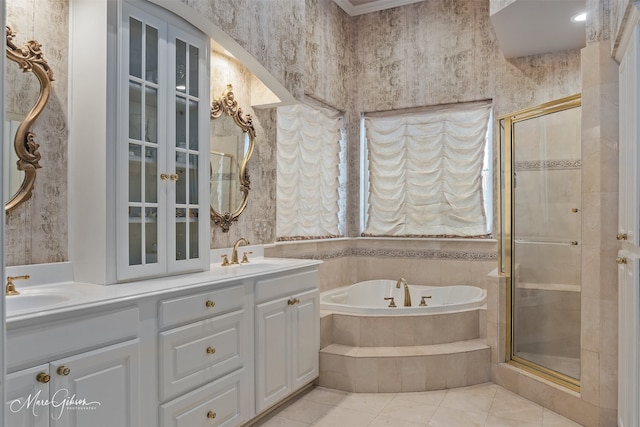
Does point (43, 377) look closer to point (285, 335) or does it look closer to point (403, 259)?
point (285, 335)

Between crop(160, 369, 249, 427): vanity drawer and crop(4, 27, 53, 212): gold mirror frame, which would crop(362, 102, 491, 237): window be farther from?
crop(4, 27, 53, 212): gold mirror frame

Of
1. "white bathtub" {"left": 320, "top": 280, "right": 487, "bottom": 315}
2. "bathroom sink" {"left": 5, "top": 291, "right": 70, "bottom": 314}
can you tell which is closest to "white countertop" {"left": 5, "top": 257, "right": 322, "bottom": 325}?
"bathroom sink" {"left": 5, "top": 291, "right": 70, "bottom": 314}

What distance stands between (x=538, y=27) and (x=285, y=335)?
294cm

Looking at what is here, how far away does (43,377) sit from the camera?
159cm

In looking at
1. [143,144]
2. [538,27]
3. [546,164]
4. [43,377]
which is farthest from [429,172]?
[43,377]

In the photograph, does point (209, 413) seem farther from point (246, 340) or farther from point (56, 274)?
point (56, 274)

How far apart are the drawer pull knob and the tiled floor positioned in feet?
4.80

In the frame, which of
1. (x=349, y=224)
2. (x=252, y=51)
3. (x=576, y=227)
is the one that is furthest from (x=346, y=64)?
(x=576, y=227)

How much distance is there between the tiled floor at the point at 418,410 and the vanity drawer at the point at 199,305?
2.77 feet

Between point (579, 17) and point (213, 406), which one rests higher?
point (579, 17)

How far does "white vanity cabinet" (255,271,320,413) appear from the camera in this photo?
268 centimetres

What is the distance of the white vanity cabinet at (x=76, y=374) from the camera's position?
5.03ft

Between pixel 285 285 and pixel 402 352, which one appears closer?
pixel 285 285

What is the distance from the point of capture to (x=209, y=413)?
2299 millimetres
